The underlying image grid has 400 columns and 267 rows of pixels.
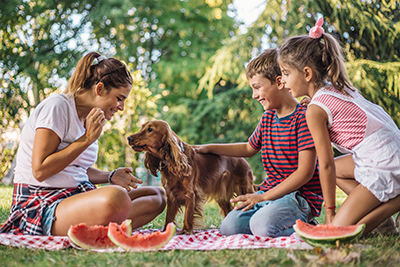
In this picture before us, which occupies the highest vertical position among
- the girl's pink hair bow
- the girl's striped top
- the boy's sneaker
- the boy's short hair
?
the girl's pink hair bow

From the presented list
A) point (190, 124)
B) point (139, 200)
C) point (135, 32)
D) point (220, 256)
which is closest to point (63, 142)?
point (139, 200)

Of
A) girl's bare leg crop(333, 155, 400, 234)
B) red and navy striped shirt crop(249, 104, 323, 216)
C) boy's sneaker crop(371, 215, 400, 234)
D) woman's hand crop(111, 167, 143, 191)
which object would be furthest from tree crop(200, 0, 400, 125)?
woman's hand crop(111, 167, 143, 191)

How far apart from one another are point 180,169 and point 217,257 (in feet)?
3.90

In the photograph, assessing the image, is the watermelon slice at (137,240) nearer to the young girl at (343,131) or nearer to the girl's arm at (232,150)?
the young girl at (343,131)

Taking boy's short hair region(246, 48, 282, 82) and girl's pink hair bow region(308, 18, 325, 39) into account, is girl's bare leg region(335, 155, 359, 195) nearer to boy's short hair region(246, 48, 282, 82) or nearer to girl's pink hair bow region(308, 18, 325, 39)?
boy's short hair region(246, 48, 282, 82)

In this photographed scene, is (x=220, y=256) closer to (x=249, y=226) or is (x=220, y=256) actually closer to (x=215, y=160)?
(x=249, y=226)

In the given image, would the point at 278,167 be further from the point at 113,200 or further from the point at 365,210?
the point at 113,200

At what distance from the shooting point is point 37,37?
1519 centimetres

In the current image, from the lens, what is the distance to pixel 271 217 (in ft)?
8.54

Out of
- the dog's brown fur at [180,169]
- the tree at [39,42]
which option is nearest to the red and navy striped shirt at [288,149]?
the dog's brown fur at [180,169]

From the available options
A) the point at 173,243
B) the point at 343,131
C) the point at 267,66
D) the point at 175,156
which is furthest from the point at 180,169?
the point at 343,131

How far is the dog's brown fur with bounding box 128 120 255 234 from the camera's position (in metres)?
3.10

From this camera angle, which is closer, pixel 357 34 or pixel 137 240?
pixel 137 240

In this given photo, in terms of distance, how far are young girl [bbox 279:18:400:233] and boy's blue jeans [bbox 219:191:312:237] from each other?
290 mm
